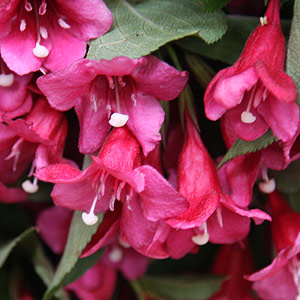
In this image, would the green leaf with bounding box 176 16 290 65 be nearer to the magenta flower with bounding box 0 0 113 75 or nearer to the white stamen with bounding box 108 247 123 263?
the magenta flower with bounding box 0 0 113 75

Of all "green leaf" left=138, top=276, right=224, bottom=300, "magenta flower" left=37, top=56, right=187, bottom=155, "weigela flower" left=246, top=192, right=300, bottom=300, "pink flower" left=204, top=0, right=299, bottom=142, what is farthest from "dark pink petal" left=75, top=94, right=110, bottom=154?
"green leaf" left=138, top=276, right=224, bottom=300

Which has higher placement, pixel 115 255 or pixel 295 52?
pixel 295 52

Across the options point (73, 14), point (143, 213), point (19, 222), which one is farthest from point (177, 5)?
point (19, 222)

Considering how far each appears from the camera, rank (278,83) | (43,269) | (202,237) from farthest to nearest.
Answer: (43,269) < (202,237) < (278,83)

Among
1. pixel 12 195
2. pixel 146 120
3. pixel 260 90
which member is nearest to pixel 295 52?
pixel 260 90

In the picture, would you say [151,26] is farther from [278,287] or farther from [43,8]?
[278,287]

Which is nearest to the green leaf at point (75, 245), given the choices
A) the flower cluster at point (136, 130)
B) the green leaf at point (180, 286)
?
the flower cluster at point (136, 130)
